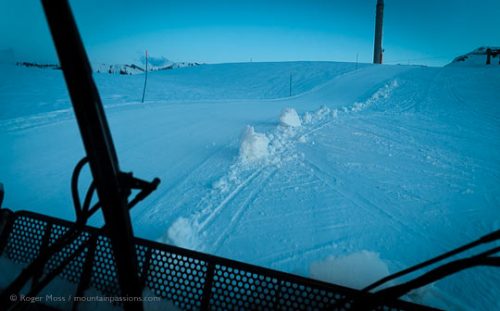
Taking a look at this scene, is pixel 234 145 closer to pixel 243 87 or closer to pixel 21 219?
pixel 21 219

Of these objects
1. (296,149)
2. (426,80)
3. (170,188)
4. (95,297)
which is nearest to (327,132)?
(296,149)

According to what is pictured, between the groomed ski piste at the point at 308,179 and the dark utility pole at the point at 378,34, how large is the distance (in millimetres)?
29031

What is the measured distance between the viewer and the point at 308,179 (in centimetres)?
448

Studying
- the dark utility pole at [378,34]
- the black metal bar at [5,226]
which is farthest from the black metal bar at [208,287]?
the dark utility pole at [378,34]

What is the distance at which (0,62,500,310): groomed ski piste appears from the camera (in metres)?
2.84

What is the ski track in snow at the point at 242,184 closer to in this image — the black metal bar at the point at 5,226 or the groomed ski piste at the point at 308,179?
the groomed ski piste at the point at 308,179

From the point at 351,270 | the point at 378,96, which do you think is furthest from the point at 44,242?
the point at 378,96

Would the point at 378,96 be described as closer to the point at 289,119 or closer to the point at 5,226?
the point at 289,119

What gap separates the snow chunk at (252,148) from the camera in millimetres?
5265

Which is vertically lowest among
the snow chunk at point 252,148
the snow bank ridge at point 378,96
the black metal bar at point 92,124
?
the snow chunk at point 252,148

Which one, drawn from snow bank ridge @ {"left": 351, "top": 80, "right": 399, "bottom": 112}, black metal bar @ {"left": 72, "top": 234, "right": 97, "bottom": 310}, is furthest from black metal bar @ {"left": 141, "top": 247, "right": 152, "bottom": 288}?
snow bank ridge @ {"left": 351, "top": 80, "right": 399, "bottom": 112}

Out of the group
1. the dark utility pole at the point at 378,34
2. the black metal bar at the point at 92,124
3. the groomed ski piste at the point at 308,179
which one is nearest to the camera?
the black metal bar at the point at 92,124

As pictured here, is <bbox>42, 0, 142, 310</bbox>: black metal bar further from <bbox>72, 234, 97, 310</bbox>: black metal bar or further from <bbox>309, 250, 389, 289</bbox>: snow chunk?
<bbox>309, 250, 389, 289</bbox>: snow chunk

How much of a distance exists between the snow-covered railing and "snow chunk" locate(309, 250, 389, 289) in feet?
1.49
